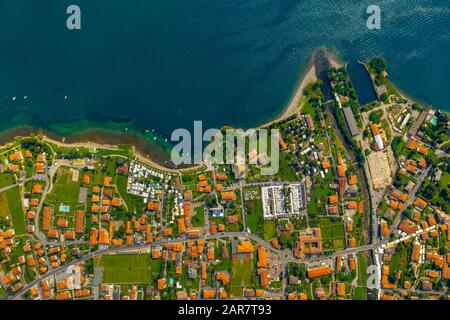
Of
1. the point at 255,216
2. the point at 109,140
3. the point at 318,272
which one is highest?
the point at 109,140

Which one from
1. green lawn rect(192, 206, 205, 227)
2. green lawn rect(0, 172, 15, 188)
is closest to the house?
green lawn rect(192, 206, 205, 227)

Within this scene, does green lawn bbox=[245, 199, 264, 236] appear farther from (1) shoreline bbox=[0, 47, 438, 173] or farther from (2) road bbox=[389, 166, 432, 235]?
(2) road bbox=[389, 166, 432, 235]

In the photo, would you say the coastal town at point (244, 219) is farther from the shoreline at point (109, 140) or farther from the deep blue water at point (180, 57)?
the deep blue water at point (180, 57)

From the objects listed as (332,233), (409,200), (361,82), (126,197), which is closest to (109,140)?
(126,197)

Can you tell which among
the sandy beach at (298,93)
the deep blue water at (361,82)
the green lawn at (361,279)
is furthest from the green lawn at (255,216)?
the deep blue water at (361,82)

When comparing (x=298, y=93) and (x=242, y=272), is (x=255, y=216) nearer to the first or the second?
(x=242, y=272)

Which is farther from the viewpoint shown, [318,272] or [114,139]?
[114,139]
